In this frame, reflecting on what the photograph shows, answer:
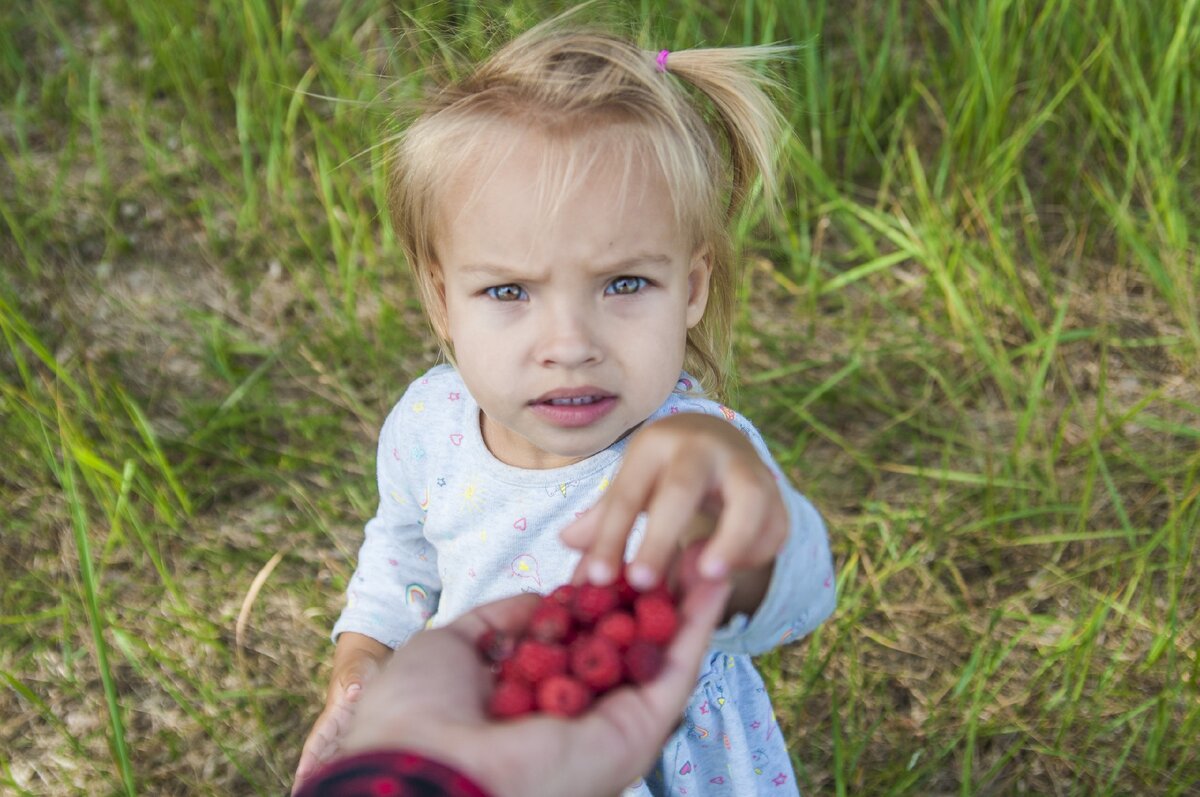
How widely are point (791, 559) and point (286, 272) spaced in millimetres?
1754

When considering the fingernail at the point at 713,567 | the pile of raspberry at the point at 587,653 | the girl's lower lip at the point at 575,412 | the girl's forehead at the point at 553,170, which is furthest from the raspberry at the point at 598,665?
the girl's forehead at the point at 553,170

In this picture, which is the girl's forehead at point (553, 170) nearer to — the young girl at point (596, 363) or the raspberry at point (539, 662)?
the young girl at point (596, 363)

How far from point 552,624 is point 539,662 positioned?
4 cm

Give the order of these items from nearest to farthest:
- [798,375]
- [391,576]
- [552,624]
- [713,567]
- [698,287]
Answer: [713,567], [552,624], [698,287], [391,576], [798,375]

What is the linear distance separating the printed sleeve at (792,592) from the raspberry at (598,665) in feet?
0.41

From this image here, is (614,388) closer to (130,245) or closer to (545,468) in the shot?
(545,468)

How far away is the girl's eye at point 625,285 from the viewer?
106 cm

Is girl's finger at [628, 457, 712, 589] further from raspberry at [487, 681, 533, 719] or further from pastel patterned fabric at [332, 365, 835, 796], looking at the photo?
pastel patterned fabric at [332, 365, 835, 796]

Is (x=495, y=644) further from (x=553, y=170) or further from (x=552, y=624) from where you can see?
(x=553, y=170)

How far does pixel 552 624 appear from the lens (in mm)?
882

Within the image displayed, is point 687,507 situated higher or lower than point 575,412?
higher

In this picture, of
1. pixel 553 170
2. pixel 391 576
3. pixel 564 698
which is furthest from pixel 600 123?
pixel 391 576

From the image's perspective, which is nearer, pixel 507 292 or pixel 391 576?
pixel 507 292

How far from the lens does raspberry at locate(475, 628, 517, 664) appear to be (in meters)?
0.92
